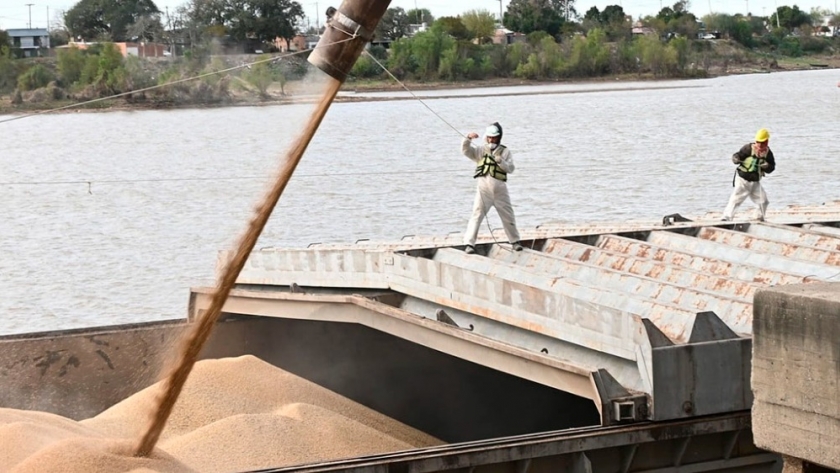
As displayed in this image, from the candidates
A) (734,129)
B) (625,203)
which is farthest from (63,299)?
(734,129)

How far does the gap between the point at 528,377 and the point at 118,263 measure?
18.6 m

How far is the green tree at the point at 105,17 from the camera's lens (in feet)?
184

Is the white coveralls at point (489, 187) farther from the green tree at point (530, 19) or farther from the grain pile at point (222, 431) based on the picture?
the green tree at point (530, 19)

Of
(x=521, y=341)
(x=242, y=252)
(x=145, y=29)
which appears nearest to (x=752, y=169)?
(x=521, y=341)

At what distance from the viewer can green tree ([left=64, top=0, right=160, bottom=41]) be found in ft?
184

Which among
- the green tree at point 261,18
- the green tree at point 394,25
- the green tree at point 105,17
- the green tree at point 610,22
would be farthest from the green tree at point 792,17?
the green tree at point 261,18

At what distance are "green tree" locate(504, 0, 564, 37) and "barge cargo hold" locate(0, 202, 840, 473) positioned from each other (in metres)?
83.0

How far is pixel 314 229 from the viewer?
30922 mm

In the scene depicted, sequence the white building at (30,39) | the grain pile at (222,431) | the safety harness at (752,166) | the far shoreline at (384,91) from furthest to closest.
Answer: the white building at (30,39) < the far shoreline at (384,91) < the safety harness at (752,166) < the grain pile at (222,431)

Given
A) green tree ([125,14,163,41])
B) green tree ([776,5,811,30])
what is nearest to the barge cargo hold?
green tree ([125,14,163,41])

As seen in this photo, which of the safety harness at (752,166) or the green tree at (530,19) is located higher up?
the green tree at (530,19)

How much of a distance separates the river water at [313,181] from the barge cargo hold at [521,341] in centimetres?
193

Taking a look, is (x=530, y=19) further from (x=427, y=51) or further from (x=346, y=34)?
(x=346, y=34)

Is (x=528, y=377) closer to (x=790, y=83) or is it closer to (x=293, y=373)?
(x=293, y=373)
